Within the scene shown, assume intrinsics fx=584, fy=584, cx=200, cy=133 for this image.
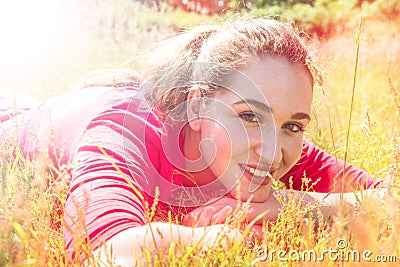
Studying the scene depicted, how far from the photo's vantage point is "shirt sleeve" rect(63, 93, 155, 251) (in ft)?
4.55

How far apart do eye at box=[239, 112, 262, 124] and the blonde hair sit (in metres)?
0.17

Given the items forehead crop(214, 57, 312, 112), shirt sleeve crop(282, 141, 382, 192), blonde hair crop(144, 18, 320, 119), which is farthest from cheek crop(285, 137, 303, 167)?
shirt sleeve crop(282, 141, 382, 192)

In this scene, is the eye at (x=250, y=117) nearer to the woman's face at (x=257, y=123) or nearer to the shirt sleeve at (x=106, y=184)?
the woman's face at (x=257, y=123)

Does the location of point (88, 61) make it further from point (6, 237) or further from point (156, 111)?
point (6, 237)

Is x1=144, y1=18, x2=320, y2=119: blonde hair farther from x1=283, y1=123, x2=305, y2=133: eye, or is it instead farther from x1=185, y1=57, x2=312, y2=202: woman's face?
x1=283, y1=123, x2=305, y2=133: eye

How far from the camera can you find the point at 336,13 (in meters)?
8.35

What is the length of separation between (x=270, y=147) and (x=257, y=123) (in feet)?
0.30

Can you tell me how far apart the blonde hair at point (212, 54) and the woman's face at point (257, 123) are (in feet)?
0.17

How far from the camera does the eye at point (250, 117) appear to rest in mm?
1948

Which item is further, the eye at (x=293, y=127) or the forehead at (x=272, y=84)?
the eye at (x=293, y=127)

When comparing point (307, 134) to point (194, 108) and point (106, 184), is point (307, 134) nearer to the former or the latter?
point (194, 108)

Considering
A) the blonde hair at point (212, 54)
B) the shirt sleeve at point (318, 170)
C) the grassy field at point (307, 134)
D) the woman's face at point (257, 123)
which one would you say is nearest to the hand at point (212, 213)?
the woman's face at point (257, 123)

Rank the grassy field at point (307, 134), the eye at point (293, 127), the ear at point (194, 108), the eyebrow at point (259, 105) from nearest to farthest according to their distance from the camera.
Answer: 1. the grassy field at point (307, 134)
2. the eyebrow at point (259, 105)
3. the eye at point (293, 127)
4. the ear at point (194, 108)

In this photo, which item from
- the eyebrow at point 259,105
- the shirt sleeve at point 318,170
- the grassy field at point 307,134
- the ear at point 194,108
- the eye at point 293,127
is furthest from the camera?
the shirt sleeve at point 318,170
